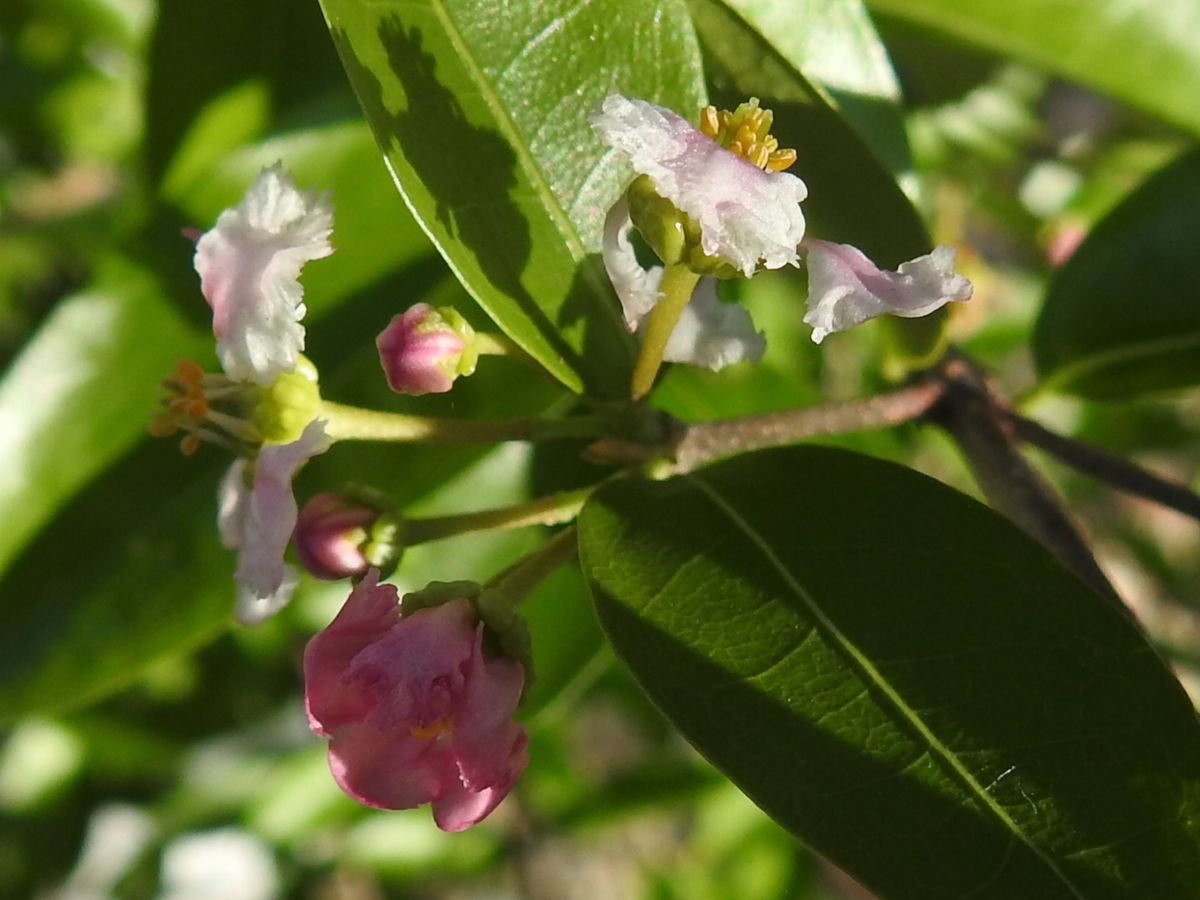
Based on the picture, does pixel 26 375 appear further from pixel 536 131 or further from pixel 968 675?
pixel 968 675

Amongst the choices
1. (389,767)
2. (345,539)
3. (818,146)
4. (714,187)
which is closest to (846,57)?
(818,146)

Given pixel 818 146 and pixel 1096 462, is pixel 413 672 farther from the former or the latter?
pixel 1096 462

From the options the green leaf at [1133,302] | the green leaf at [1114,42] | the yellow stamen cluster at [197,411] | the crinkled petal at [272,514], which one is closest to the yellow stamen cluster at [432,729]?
the crinkled petal at [272,514]

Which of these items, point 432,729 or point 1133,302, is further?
point 1133,302

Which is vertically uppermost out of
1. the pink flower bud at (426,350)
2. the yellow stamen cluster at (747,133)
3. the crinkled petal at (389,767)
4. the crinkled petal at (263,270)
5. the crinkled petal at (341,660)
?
the yellow stamen cluster at (747,133)

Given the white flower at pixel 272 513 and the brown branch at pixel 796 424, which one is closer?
the white flower at pixel 272 513

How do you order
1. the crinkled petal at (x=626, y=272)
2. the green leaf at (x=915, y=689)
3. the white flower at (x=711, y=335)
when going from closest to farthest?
the green leaf at (x=915, y=689) < the crinkled petal at (x=626, y=272) < the white flower at (x=711, y=335)

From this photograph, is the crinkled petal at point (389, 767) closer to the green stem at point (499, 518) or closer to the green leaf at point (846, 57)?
the green stem at point (499, 518)

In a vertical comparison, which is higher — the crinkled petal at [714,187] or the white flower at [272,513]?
the crinkled petal at [714,187]
